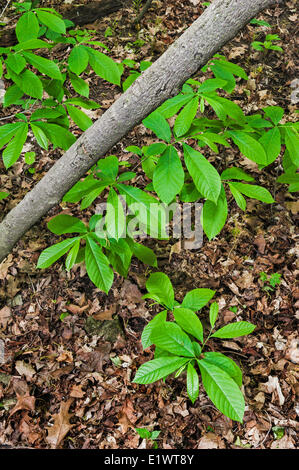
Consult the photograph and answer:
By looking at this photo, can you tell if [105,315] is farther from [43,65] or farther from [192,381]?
[43,65]

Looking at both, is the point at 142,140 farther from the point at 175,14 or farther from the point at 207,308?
the point at 175,14

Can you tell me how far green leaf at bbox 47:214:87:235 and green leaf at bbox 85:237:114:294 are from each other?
0.14 meters

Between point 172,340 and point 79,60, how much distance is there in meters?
1.51

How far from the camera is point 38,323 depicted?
2594 mm

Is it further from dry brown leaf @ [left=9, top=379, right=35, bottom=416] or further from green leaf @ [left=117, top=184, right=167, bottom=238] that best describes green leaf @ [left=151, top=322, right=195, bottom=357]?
dry brown leaf @ [left=9, top=379, right=35, bottom=416]

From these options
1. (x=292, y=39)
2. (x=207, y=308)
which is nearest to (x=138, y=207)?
(x=207, y=308)

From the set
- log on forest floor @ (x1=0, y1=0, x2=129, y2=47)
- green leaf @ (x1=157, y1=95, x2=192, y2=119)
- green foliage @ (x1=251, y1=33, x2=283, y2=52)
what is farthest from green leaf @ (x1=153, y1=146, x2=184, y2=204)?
log on forest floor @ (x1=0, y1=0, x2=129, y2=47)

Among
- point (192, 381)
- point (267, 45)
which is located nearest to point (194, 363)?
point (192, 381)

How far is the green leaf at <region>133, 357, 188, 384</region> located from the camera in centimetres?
144

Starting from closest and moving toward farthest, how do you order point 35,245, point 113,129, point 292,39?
point 113,129 → point 35,245 → point 292,39

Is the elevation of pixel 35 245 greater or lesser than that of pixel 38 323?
greater

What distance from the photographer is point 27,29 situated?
1.67 m

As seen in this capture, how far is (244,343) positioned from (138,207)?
1.65m

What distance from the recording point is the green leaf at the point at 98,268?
1602 mm
